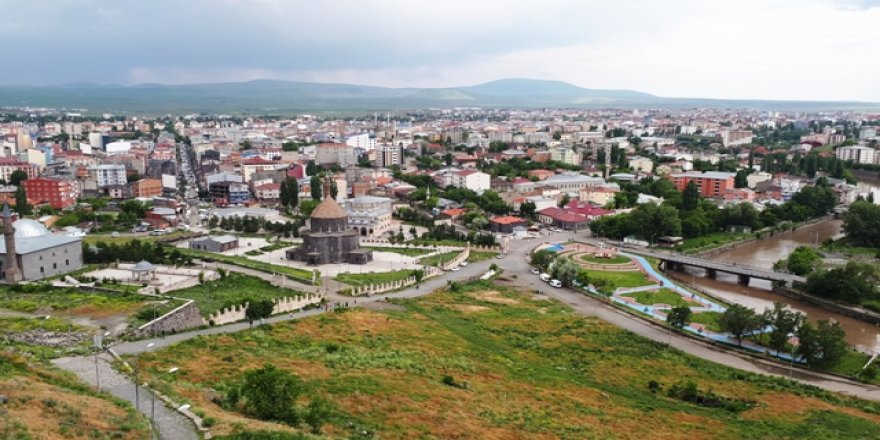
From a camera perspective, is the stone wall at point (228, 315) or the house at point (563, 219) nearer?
the stone wall at point (228, 315)

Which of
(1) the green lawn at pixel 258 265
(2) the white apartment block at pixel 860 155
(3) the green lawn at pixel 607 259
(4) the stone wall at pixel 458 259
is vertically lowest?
(3) the green lawn at pixel 607 259

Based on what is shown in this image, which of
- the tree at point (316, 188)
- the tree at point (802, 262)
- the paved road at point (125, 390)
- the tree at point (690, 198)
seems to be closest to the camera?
the paved road at point (125, 390)

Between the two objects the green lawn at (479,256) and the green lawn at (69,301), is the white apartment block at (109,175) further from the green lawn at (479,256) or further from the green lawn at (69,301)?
the green lawn at (69,301)

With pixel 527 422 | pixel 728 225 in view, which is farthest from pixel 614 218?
pixel 527 422

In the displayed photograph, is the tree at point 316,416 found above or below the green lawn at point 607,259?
above

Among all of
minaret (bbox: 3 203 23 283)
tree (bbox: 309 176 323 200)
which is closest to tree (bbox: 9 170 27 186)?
tree (bbox: 309 176 323 200)

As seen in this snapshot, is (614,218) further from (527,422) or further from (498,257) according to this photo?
(527,422)

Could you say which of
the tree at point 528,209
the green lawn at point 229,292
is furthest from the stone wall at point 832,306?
the green lawn at point 229,292
